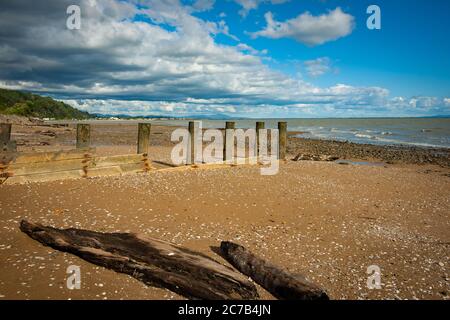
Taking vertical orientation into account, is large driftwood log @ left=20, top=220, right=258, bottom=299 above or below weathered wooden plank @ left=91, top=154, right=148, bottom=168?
below

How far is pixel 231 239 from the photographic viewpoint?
7512 mm

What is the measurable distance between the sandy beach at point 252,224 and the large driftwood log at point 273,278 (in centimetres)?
23

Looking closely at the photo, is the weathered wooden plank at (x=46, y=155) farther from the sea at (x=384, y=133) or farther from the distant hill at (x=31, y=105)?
the distant hill at (x=31, y=105)

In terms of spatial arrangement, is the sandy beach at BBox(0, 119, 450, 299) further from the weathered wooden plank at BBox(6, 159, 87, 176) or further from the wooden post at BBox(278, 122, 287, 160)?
the wooden post at BBox(278, 122, 287, 160)

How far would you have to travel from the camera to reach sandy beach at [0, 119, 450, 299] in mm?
5488

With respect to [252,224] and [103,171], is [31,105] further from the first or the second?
[252,224]

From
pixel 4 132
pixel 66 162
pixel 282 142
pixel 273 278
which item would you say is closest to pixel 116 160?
pixel 66 162

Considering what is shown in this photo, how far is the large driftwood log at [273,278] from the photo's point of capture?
4844 millimetres

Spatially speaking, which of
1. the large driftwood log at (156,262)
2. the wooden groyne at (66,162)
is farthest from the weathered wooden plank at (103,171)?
the large driftwood log at (156,262)

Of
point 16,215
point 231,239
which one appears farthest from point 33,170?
point 231,239

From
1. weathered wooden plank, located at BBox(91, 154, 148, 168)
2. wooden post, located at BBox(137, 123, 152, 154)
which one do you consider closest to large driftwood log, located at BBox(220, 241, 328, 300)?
weathered wooden plank, located at BBox(91, 154, 148, 168)

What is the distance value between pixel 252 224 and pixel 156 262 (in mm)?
3588

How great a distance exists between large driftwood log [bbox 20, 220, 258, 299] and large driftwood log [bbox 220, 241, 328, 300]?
42 centimetres
